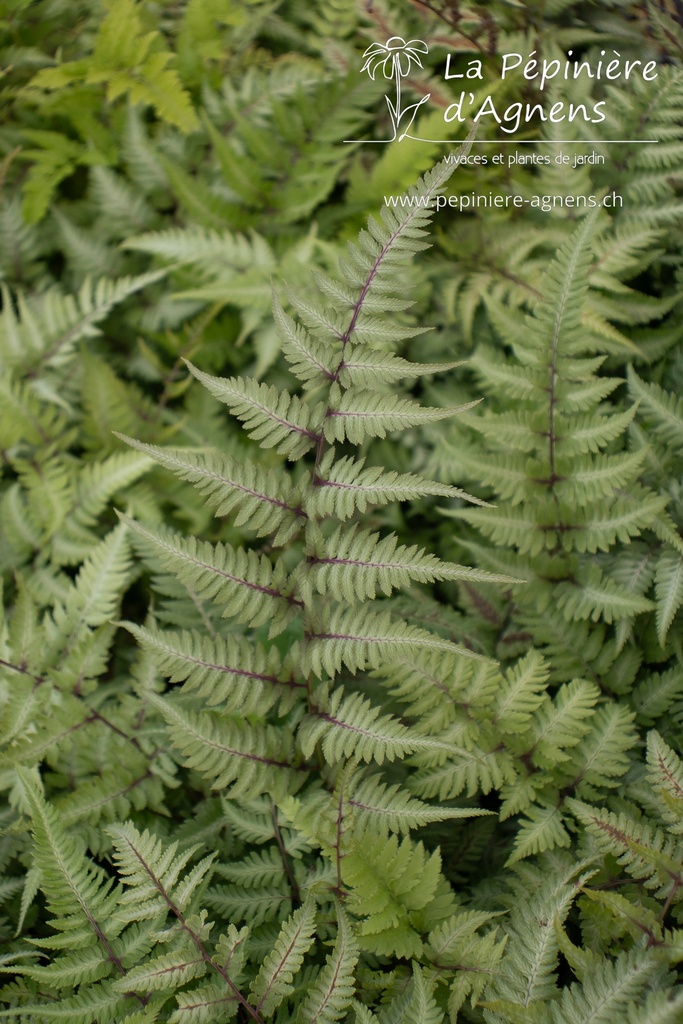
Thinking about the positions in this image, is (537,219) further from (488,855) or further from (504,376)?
(488,855)

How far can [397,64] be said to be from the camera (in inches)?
93.7

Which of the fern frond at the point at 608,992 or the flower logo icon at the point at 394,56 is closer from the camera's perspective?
the fern frond at the point at 608,992

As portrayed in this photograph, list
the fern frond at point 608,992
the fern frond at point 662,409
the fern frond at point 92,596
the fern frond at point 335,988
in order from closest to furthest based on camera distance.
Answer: the fern frond at point 608,992 < the fern frond at point 335,988 < the fern frond at point 662,409 < the fern frond at point 92,596

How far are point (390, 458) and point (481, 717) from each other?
99cm

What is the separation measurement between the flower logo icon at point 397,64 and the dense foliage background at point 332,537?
57mm

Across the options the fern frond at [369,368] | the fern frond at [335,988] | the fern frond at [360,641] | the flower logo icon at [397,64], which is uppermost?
the flower logo icon at [397,64]

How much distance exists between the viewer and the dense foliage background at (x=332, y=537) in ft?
4.78

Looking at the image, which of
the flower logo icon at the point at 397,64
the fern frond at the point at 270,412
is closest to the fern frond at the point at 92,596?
the fern frond at the point at 270,412

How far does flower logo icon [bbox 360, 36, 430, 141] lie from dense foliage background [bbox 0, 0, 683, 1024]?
57 millimetres

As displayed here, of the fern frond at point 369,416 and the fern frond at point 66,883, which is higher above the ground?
the fern frond at point 369,416

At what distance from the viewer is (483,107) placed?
2221 mm

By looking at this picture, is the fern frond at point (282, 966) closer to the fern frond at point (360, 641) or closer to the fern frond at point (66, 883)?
the fern frond at point (66, 883)

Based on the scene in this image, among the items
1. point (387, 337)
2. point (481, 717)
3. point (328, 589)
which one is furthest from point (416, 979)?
point (387, 337)

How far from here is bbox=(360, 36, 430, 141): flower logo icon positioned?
2.36m
